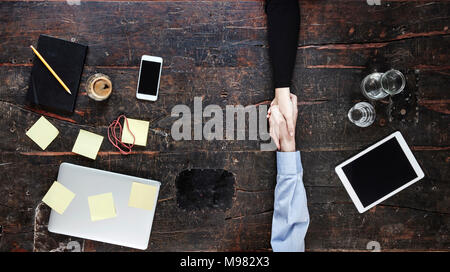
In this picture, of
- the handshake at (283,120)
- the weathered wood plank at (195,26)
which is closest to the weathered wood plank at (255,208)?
the handshake at (283,120)

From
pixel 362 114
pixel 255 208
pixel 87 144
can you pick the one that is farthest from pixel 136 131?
pixel 362 114

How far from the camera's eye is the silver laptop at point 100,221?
149 centimetres

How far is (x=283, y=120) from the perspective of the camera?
56.6 inches

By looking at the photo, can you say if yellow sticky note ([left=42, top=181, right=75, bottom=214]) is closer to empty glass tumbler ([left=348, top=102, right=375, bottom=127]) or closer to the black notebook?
the black notebook

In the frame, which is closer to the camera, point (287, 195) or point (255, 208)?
point (287, 195)

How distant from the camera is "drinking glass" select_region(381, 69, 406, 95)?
1447 mm

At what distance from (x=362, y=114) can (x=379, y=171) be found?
290 mm

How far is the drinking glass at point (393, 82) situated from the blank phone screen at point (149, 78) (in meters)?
1.09

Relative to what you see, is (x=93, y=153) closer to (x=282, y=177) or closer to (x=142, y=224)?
(x=142, y=224)

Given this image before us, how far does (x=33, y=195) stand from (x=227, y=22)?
1.28 m

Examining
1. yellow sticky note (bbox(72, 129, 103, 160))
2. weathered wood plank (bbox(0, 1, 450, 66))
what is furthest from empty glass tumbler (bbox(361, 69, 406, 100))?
yellow sticky note (bbox(72, 129, 103, 160))

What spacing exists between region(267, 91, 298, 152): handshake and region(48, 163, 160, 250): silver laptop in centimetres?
62

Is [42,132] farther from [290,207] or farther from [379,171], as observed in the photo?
[379,171]
